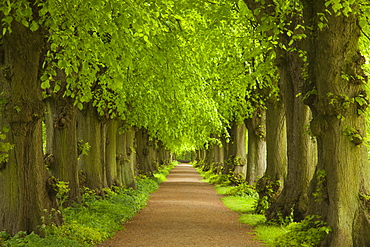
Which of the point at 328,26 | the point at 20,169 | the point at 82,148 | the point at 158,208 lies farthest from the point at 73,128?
the point at 328,26

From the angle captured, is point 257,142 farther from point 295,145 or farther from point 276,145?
point 295,145

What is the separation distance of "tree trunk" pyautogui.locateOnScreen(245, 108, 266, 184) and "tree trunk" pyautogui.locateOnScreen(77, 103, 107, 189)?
788 cm

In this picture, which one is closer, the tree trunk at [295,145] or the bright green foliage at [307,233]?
the bright green foliage at [307,233]

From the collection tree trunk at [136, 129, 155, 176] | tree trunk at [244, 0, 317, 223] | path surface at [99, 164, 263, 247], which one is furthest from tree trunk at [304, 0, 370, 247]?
tree trunk at [136, 129, 155, 176]

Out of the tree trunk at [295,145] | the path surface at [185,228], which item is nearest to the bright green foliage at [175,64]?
the tree trunk at [295,145]

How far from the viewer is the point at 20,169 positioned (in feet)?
33.0

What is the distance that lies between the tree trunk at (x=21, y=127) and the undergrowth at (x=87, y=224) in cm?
42

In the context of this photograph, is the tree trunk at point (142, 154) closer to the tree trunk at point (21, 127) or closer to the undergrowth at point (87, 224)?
the undergrowth at point (87, 224)

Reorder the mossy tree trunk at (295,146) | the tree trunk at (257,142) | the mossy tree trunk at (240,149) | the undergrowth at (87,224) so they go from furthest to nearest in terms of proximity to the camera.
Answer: the mossy tree trunk at (240,149), the tree trunk at (257,142), the mossy tree trunk at (295,146), the undergrowth at (87,224)

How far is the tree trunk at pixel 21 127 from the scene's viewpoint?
381 inches

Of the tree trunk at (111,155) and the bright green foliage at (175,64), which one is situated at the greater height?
the bright green foliage at (175,64)

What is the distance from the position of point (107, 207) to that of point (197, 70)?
18.3 feet

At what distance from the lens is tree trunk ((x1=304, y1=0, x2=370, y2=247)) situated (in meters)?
8.73

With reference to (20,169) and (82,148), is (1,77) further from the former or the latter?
(82,148)
